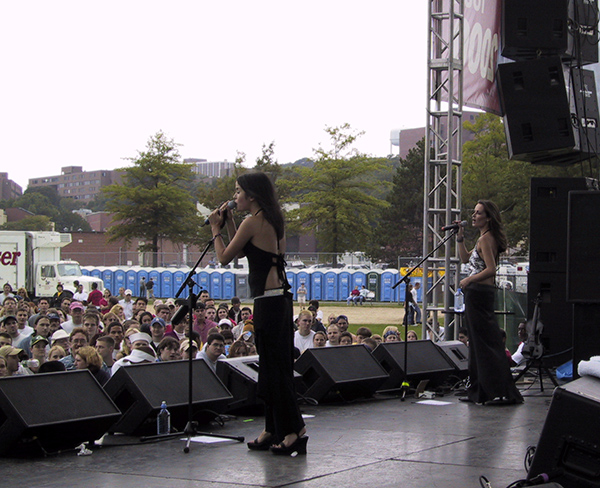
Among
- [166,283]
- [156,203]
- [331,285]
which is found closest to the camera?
[331,285]

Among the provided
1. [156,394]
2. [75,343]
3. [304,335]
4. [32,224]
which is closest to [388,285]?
[304,335]

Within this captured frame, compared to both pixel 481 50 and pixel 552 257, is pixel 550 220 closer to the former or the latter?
pixel 552 257

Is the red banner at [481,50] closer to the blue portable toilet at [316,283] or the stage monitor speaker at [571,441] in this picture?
the stage monitor speaker at [571,441]

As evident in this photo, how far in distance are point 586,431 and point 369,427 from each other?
9.16ft

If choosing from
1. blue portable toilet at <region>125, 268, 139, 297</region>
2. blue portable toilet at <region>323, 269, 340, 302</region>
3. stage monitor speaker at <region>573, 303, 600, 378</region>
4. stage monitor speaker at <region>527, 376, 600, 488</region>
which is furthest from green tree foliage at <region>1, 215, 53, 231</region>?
stage monitor speaker at <region>527, 376, 600, 488</region>

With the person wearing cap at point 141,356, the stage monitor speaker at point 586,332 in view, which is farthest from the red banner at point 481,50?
the person wearing cap at point 141,356

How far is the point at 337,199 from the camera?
4938 centimetres

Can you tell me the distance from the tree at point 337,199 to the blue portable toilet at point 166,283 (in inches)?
410

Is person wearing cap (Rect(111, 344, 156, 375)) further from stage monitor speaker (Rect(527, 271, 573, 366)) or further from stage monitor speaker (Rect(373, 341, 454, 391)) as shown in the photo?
stage monitor speaker (Rect(527, 271, 573, 366))

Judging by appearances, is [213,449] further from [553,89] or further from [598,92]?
[598,92]

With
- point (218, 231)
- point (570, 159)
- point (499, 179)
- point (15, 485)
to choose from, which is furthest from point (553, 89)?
point (499, 179)

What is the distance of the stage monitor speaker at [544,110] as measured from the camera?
9953 millimetres

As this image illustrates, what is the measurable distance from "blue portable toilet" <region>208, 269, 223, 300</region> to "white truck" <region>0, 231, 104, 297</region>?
8220mm

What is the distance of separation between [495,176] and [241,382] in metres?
37.5
